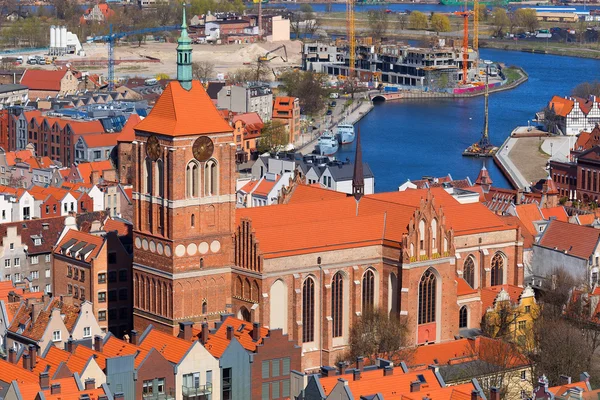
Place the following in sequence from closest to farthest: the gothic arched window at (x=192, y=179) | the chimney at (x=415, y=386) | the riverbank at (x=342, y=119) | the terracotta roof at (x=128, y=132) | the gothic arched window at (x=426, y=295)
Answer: the chimney at (x=415, y=386), the gothic arched window at (x=192, y=179), the gothic arched window at (x=426, y=295), the terracotta roof at (x=128, y=132), the riverbank at (x=342, y=119)

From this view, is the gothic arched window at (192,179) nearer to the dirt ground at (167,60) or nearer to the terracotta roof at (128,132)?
the terracotta roof at (128,132)

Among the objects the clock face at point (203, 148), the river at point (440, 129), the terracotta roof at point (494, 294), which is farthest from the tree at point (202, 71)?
the clock face at point (203, 148)

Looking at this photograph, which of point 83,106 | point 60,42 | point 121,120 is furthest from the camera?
point 60,42

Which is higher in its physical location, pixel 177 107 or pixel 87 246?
pixel 177 107

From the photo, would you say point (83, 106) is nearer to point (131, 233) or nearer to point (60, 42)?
point (131, 233)

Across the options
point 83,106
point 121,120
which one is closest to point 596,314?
point 121,120

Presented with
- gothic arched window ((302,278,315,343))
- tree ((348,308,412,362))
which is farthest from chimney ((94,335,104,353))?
gothic arched window ((302,278,315,343))

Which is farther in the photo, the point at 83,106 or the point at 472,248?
the point at 83,106
